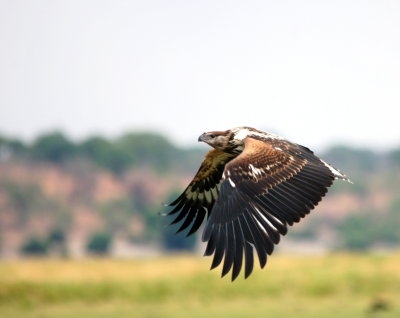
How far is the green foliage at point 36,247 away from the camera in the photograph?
7425 centimetres

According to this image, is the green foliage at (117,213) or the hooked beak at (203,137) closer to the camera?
the hooked beak at (203,137)

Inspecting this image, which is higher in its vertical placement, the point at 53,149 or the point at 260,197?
the point at 53,149

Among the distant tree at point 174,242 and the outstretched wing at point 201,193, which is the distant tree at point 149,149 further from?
the outstretched wing at point 201,193

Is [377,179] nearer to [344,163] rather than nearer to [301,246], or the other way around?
[344,163]

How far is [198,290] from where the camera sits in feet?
70.3

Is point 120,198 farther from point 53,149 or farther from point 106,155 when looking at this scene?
point 53,149

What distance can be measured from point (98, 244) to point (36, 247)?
5.05 metres

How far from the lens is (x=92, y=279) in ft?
72.6

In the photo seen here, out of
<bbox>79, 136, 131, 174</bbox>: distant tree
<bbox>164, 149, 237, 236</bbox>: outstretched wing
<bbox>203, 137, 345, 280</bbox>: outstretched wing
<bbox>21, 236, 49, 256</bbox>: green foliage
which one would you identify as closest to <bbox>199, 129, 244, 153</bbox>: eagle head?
<bbox>164, 149, 237, 236</bbox>: outstretched wing

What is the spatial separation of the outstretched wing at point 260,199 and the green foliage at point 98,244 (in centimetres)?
6700

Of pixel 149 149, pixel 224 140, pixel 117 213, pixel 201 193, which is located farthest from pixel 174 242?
pixel 224 140

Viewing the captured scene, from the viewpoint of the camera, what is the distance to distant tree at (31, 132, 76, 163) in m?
91.5

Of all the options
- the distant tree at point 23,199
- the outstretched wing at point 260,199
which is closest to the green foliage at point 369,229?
the distant tree at point 23,199

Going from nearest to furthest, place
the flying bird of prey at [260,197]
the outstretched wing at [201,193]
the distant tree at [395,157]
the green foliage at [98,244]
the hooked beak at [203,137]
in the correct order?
the flying bird of prey at [260,197] < the hooked beak at [203,137] < the outstretched wing at [201,193] < the green foliage at [98,244] < the distant tree at [395,157]
